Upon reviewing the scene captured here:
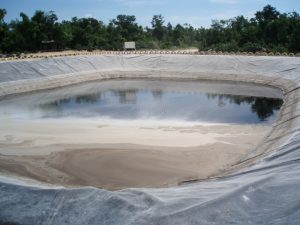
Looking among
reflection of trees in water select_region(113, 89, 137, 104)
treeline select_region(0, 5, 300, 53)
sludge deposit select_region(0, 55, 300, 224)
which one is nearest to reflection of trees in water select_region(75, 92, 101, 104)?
reflection of trees in water select_region(113, 89, 137, 104)

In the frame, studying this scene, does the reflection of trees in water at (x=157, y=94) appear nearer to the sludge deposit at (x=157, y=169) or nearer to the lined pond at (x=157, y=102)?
the lined pond at (x=157, y=102)

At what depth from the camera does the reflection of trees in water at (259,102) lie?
1564 centimetres

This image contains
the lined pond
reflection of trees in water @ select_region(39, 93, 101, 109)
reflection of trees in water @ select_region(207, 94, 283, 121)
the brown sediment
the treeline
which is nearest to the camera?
the brown sediment

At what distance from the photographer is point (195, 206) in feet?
17.0

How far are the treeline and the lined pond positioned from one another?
11442 millimetres

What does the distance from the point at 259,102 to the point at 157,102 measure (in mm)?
5260

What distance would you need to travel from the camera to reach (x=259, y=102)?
59.5 ft

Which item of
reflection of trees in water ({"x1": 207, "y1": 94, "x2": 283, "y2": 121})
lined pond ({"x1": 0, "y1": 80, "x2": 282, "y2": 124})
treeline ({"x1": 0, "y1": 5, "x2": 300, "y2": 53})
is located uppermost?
treeline ({"x1": 0, "y1": 5, "x2": 300, "y2": 53})

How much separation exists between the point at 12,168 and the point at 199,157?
497cm

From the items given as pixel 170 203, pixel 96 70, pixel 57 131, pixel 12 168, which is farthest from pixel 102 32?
pixel 170 203

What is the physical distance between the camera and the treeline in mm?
32100

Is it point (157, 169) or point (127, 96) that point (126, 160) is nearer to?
point (157, 169)

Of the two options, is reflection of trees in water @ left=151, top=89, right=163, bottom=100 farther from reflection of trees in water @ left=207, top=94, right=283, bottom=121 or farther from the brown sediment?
the brown sediment

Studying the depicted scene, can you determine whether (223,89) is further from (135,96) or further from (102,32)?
(102,32)
